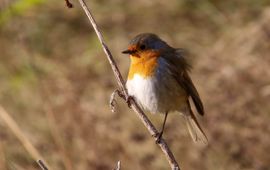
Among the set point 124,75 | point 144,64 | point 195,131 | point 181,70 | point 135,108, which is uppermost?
point 135,108

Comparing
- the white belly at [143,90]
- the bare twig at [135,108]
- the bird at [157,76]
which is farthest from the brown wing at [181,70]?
the bare twig at [135,108]

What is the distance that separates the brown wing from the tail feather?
0.63ft

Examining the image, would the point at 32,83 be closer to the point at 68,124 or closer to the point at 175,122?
the point at 68,124

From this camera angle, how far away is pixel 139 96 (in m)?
4.45

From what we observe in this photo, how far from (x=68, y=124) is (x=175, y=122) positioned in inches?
35.5

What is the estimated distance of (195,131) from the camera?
4961mm

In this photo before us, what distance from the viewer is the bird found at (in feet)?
14.6

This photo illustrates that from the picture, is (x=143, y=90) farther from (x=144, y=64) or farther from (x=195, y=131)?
(x=195, y=131)

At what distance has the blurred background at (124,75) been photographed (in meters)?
6.59

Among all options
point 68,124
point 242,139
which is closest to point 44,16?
point 68,124

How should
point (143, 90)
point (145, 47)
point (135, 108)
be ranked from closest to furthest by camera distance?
point (135, 108) → point (143, 90) → point (145, 47)

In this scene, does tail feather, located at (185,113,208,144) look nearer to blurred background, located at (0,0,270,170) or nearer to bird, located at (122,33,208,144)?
bird, located at (122,33,208,144)

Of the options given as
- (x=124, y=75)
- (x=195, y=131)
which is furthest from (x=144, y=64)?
(x=124, y=75)

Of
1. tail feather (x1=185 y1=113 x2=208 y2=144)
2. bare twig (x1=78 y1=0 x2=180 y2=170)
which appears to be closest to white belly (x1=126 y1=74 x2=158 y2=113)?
tail feather (x1=185 y1=113 x2=208 y2=144)
